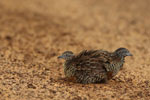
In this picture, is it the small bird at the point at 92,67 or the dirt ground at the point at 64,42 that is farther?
the small bird at the point at 92,67

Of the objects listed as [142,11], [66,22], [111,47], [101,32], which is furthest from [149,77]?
[142,11]

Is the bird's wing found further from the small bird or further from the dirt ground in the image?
the dirt ground

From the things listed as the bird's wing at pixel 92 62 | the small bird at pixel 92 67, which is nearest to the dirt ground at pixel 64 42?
the small bird at pixel 92 67

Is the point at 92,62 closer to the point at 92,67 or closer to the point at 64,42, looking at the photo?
the point at 92,67

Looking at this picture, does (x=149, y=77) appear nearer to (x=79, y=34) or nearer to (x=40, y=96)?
(x=40, y=96)

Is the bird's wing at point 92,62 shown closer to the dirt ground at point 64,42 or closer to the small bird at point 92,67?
the small bird at point 92,67

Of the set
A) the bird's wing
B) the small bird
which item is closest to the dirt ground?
the small bird
